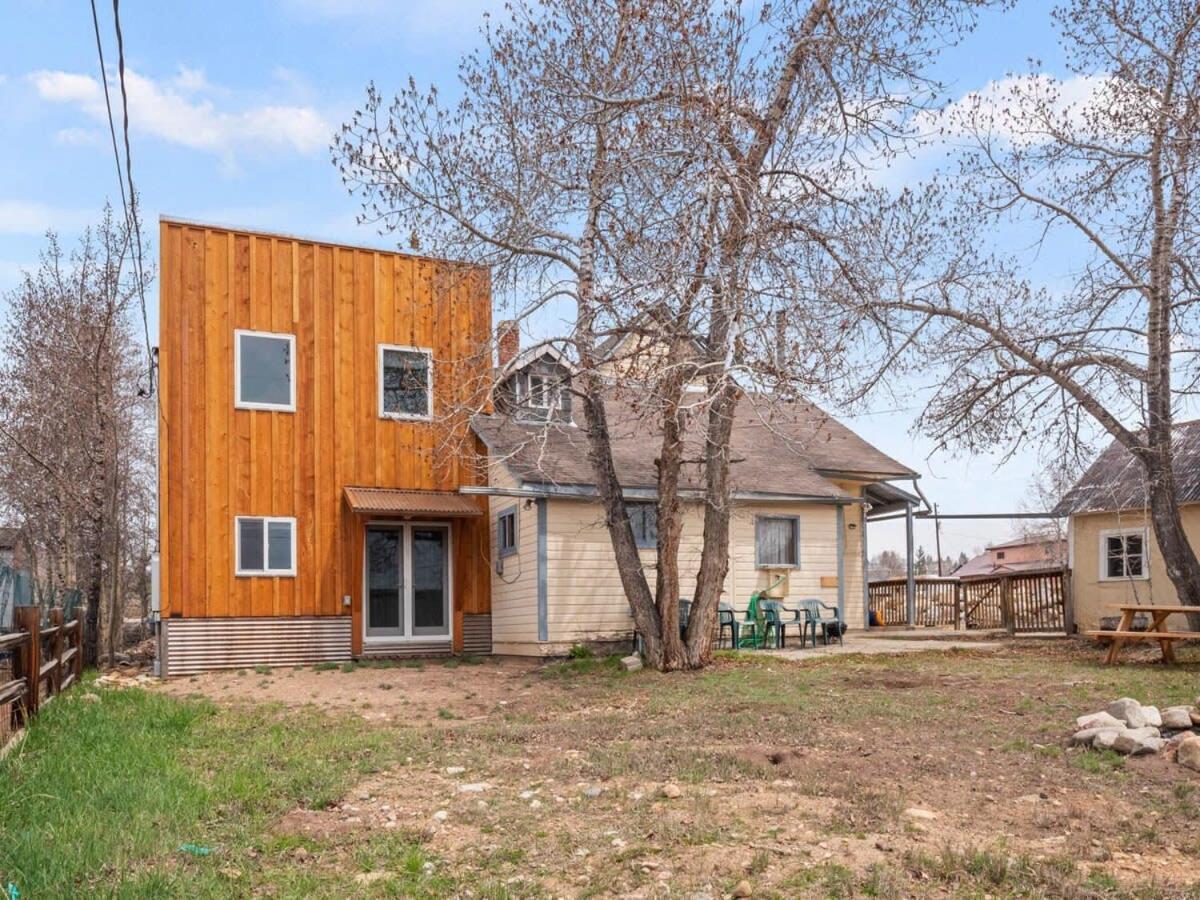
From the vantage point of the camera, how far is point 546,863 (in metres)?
4.70

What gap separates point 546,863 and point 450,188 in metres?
9.25

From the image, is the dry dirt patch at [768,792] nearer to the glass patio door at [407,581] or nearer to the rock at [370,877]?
the rock at [370,877]

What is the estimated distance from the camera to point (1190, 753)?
6.12 metres

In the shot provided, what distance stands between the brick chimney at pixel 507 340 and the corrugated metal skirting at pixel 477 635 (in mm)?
4714

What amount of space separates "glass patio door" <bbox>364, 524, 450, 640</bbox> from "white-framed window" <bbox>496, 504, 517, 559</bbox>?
0.86 meters

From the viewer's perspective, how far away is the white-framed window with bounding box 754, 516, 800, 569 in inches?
675

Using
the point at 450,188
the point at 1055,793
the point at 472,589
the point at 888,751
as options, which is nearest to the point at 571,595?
the point at 472,589

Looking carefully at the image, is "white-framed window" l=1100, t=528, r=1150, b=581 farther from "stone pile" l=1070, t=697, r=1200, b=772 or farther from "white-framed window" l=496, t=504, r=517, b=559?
"stone pile" l=1070, t=697, r=1200, b=772

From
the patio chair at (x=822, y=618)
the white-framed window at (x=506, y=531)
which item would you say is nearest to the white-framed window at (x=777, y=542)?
the patio chair at (x=822, y=618)

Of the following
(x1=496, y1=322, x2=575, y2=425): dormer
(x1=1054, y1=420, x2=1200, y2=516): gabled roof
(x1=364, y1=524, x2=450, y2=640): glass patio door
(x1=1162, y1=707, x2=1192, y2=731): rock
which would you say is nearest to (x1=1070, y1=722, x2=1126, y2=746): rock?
(x1=1162, y1=707, x2=1192, y2=731): rock

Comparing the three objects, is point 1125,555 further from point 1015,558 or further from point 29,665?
point 1015,558

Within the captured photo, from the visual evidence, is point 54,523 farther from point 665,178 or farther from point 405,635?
point 665,178

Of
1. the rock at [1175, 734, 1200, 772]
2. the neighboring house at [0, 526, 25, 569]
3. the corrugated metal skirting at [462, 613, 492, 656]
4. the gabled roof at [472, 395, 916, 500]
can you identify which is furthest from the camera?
the neighboring house at [0, 526, 25, 569]

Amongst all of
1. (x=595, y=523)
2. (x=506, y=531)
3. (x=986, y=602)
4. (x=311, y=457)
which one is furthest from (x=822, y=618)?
(x=311, y=457)
